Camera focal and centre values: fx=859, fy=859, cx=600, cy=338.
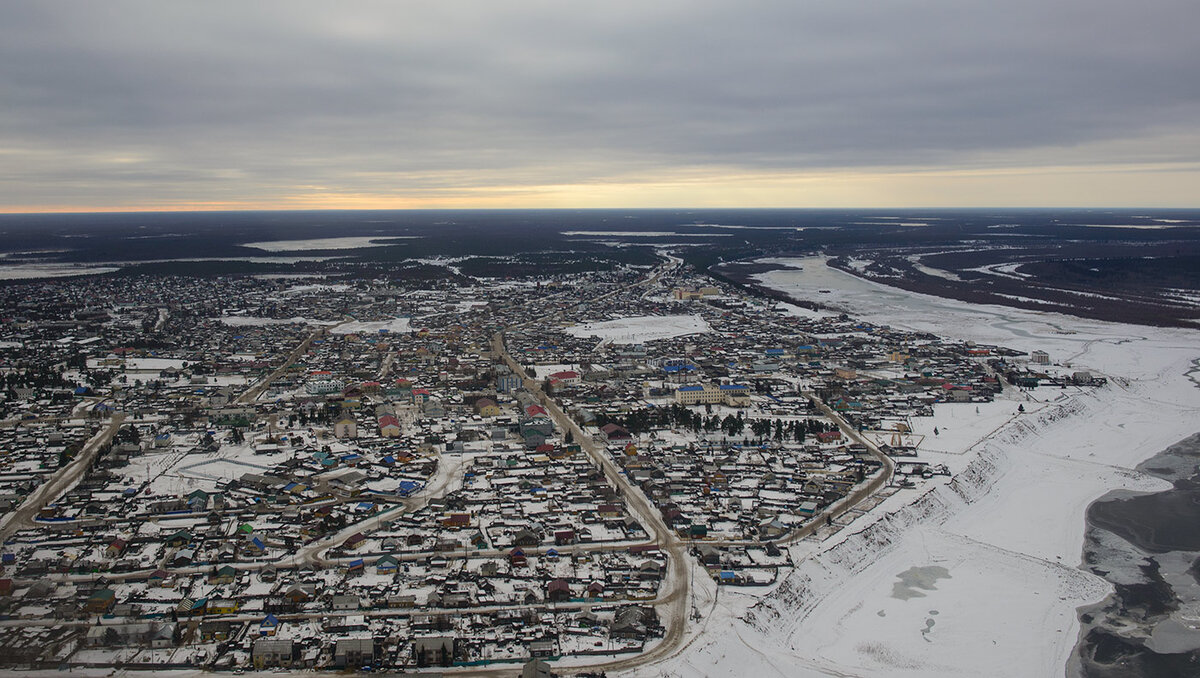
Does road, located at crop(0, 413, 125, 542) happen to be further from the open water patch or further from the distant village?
the open water patch

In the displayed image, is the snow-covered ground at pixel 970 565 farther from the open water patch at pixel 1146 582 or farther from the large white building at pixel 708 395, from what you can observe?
the large white building at pixel 708 395

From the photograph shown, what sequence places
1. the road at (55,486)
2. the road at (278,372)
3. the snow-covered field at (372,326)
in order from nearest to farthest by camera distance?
the road at (55,486), the road at (278,372), the snow-covered field at (372,326)

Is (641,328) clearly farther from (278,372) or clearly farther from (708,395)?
(278,372)

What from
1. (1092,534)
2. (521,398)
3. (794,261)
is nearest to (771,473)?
(1092,534)

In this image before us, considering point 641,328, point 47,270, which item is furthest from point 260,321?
point 47,270

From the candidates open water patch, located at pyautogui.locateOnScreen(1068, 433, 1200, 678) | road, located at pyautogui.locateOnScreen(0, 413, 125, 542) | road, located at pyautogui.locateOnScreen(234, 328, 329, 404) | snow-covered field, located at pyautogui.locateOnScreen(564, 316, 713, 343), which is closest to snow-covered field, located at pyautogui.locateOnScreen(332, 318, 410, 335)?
road, located at pyautogui.locateOnScreen(234, 328, 329, 404)

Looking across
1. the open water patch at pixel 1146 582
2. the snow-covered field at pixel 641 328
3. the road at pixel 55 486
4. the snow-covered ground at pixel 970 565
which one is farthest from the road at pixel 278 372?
the open water patch at pixel 1146 582

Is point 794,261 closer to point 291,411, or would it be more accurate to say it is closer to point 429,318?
point 429,318
